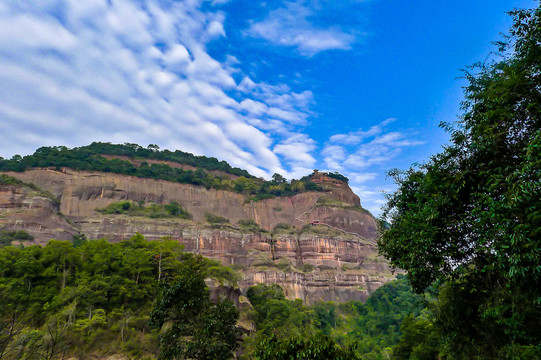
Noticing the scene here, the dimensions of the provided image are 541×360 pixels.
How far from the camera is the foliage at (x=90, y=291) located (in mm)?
15526

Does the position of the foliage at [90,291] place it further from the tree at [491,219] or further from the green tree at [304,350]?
the tree at [491,219]

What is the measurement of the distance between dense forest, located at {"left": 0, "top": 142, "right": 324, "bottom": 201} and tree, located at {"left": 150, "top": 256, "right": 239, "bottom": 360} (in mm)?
56376

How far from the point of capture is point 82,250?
20547mm

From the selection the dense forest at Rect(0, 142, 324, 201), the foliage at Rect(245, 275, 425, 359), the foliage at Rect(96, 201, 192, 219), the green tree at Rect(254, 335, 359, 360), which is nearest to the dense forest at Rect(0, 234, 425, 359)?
the foliage at Rect(245, 275, 425, 359)

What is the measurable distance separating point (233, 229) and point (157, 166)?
26.1 meters

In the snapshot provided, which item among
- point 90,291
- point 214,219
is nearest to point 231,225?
point 214,219

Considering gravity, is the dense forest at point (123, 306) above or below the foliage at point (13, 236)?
below

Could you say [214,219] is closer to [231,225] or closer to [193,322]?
[231,225]

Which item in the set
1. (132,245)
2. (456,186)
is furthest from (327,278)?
(456,186)

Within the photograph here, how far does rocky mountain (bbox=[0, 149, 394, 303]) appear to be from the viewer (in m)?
44.9

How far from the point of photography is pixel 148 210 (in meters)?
55.7

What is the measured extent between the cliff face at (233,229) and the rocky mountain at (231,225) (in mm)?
136

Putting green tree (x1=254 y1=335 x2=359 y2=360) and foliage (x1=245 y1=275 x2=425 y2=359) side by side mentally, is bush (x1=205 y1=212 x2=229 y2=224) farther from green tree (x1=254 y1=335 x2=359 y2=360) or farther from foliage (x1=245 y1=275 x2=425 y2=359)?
green tree (x1=254 y1=335 x2=359 y2=360)

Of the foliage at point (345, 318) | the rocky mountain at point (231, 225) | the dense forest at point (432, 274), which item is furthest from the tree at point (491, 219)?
the rocky mountain at point (231, 225)
